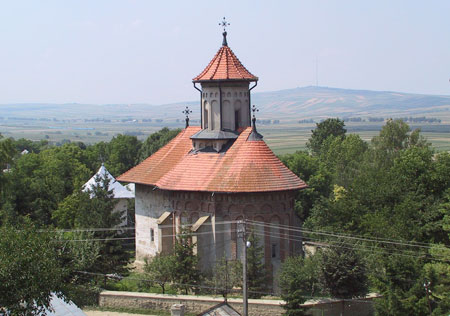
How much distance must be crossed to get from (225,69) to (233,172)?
22.8 ft

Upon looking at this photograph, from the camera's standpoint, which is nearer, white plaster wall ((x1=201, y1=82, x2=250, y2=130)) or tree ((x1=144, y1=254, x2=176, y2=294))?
tree ((x1=144, y1=254, x2=176, y2=294))

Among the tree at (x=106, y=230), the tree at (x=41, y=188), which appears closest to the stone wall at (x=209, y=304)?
the tree at (x=106, y=230)

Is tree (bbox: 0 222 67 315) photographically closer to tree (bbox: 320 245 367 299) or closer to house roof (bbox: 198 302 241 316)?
house roof (bbox: 198 302 241 316)

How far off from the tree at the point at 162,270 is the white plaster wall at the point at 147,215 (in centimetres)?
546

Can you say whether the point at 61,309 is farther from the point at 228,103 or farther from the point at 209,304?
the point at 228,103

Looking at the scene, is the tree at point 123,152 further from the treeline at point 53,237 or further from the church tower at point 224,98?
the church tower at point 224,98

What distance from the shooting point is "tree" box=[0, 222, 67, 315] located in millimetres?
23078

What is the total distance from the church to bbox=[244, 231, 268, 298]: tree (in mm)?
2447

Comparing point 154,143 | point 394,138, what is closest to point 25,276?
point 394,138

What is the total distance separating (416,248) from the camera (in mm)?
35500

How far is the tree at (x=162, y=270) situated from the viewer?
114 feet

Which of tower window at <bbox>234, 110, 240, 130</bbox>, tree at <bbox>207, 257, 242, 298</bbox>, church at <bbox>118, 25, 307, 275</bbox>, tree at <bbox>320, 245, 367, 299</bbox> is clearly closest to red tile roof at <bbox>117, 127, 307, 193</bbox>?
church at <bbox>118, 25, 307, 275</bbox>

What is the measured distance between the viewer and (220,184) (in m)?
37.2

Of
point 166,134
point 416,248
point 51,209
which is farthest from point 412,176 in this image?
point 166,134
